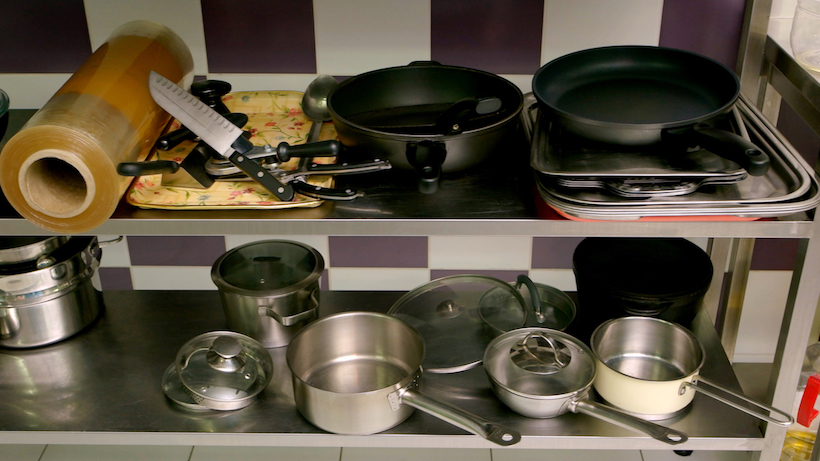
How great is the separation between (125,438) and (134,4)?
970 mm

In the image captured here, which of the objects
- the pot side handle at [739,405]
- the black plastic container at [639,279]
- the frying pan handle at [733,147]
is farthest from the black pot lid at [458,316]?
the frying pan handle at [733,147]

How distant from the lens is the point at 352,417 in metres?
1.38

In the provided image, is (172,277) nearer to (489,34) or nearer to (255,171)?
(255,171)

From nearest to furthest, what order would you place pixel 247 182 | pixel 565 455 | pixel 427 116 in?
pixel 247 182 → pixel 427 116 → pixel 565 455

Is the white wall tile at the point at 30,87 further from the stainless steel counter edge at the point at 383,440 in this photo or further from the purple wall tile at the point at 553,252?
the purple wall tile at the point at 553,252

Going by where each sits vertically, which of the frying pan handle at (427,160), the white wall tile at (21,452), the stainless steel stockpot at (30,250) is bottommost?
the white wall tile at (21,452)

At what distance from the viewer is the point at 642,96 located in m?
1.37

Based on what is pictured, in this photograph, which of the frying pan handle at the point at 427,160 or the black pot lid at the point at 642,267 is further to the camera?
the black pot lid at the point at 642,267

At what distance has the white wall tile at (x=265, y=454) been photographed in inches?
75.4

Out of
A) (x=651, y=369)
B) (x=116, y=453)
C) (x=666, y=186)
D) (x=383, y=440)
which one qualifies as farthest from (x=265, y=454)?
(x=666, y=186)

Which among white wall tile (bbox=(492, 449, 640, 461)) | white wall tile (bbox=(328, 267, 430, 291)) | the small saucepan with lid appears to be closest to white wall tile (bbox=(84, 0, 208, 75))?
white wall tile (bbox=(328, 267, 430, 291))

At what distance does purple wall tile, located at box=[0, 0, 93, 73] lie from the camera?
1.74 meters

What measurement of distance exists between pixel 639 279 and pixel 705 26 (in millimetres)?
606

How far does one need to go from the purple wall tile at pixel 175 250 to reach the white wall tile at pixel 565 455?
3.00 ft
